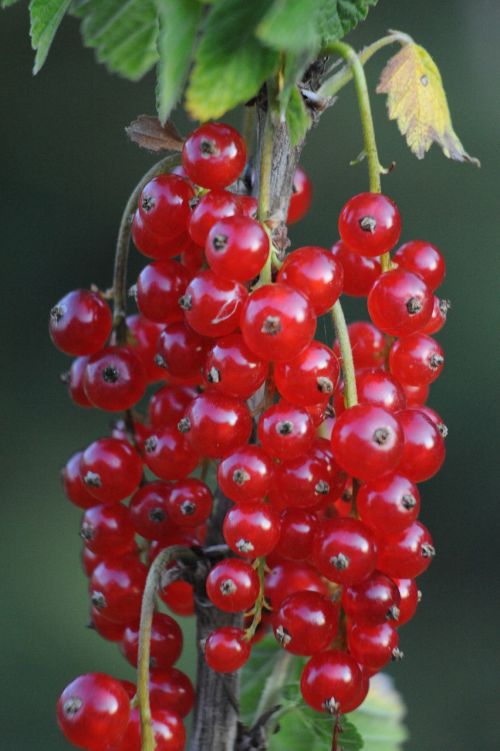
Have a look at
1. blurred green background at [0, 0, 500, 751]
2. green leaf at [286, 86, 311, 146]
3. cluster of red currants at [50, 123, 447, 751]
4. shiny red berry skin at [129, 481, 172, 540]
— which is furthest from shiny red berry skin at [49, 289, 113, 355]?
blurred green background at [0, 0, 500, 751]

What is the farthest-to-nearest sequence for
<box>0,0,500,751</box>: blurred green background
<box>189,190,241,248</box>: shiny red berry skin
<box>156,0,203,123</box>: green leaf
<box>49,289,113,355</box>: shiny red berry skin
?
<box>0,0,500,751</box>: blurred green background
<box>49,289,113,355</box>: shiny red berry skin
<box>189,190,241,248</box>: shiny red berry skin
<box>156,0,203,123</box>: green leaf

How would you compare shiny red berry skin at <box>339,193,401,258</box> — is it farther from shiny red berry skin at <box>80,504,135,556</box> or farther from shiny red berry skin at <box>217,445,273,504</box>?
shiny red berry skin at <box>80,504,135,556</box>

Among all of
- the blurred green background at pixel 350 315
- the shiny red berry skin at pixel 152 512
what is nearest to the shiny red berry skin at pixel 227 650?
the shiny red berry skin at pixel 152 512

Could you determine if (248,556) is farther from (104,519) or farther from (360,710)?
(360,710)

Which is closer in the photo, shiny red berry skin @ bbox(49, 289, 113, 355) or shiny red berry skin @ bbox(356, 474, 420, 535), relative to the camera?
shiny red berry skin @ bbox(356, 474, 420, 535)

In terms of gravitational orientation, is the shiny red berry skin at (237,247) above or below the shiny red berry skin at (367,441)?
above

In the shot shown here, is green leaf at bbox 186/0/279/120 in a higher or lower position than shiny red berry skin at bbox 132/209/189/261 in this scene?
higher

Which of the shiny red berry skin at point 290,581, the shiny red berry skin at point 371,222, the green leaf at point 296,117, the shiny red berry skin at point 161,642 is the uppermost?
the green leaf at point 296,117

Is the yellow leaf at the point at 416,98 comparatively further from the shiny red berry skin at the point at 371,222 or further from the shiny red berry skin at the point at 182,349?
the shiny red berry skin at the point at 182,349
